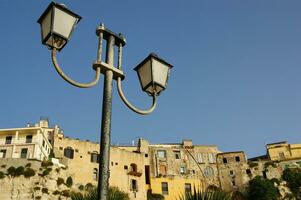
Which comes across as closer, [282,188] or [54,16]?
[54,16]

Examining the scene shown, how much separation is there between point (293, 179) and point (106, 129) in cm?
6468

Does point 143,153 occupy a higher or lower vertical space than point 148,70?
higher

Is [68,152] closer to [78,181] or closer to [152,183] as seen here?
[78,181]

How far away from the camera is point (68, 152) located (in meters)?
53.0

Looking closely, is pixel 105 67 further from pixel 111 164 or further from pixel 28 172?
pixel 111 164

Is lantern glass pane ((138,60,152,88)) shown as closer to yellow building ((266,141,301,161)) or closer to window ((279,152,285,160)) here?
yellow building ((266,141,301,161))

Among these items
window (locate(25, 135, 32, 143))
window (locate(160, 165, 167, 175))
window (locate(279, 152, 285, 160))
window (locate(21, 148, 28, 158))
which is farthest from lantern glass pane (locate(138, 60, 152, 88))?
window (locate(279, 152, 285, 160))

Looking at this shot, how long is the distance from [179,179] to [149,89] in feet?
185

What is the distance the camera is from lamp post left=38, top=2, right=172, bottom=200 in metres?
5.58

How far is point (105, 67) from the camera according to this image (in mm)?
6184

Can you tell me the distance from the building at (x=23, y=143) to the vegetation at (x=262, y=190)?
115 feet

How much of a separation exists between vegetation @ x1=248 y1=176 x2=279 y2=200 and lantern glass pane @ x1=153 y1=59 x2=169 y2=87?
5642 cm

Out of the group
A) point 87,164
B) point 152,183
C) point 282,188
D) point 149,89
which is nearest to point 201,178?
point 152,183

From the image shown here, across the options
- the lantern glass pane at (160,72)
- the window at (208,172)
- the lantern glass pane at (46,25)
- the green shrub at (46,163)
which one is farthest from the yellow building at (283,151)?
the lantern glass pane at (46,25)
